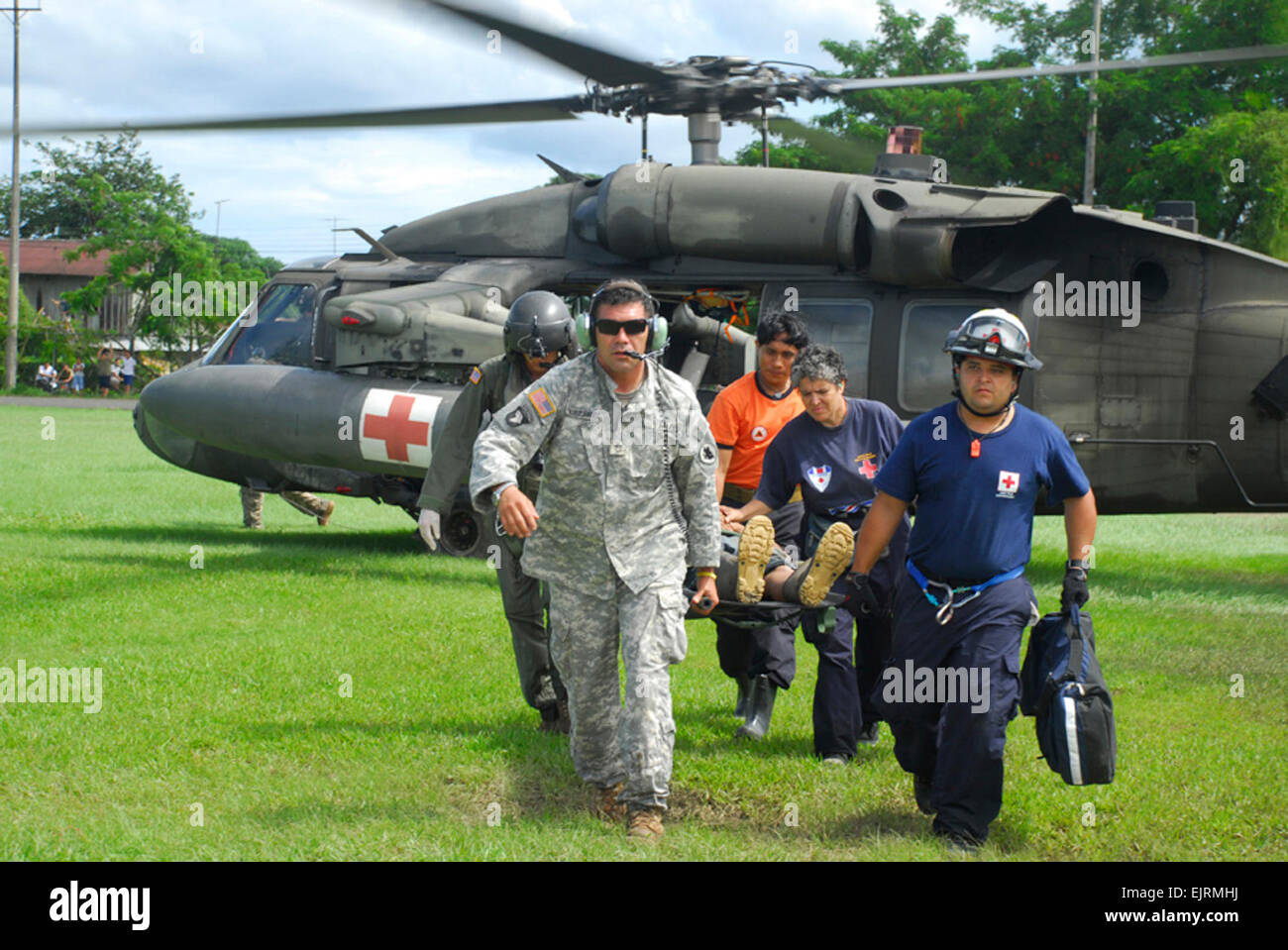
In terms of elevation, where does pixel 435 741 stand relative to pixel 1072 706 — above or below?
below

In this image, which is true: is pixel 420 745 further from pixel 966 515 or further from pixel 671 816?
pixel 966 515

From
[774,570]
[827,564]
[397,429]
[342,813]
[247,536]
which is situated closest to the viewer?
[342,813]

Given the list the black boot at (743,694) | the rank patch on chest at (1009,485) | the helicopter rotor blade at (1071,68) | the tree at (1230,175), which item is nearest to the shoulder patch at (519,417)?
the rank patch on chest at (1009,485)

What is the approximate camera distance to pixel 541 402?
5.26 meters

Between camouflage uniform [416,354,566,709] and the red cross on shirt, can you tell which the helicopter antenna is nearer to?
the red cross on shirt

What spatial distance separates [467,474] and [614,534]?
152 cm

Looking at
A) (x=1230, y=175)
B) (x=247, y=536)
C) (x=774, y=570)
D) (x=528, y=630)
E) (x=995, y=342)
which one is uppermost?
A: (x=1230, y=175)

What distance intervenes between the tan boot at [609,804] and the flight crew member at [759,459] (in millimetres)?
1248

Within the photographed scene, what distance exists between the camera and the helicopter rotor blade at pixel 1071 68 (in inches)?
324

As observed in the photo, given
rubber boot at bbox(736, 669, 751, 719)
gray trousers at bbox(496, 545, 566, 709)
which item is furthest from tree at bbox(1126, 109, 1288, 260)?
gray trousers at bbox(496, 545, 566, 709)

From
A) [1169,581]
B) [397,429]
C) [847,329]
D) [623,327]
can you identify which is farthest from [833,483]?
[1169,581]

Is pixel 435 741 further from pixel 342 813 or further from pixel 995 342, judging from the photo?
pixel 995 342

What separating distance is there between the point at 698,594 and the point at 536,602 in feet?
4.58

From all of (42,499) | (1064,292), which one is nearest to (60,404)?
(42,499)
